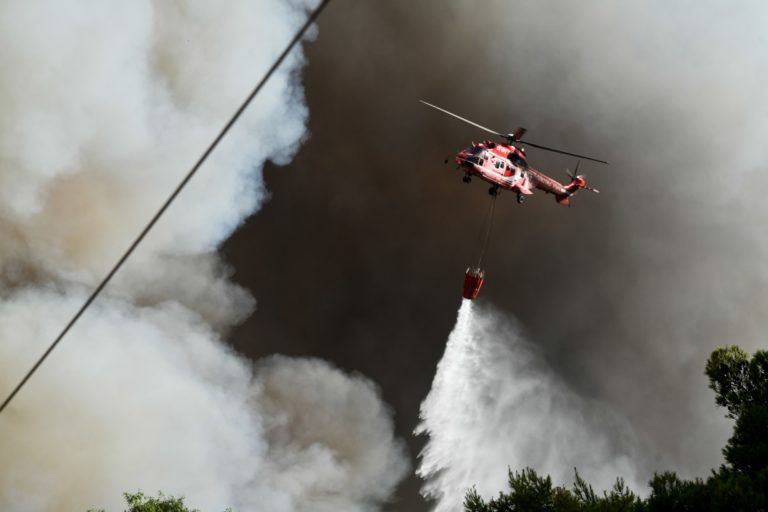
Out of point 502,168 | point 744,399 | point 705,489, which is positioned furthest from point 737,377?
point 502,168

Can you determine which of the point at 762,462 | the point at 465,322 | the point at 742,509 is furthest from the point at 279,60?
the point at 465,322

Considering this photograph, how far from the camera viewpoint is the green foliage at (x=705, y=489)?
26.5 metres

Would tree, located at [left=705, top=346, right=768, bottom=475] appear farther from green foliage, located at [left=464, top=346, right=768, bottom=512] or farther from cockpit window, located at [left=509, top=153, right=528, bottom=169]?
cockpit window, located at [left=509, top=153, right=528, bottom=169]

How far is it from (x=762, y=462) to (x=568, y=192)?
3109cm

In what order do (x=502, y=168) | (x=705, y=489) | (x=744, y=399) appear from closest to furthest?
(x=705, y=489) → (x=744, y=399) → (x=502, y=168)

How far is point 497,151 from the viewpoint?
48875mm

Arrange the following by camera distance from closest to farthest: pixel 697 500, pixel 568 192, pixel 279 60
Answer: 1. pixel 279 60
2. pixel 697 500
3. pixel 568 192

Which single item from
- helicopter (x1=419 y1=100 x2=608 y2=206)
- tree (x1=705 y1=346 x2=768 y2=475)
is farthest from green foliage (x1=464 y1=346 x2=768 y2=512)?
helicopter (x1=419 y1=100 x2=608 y2=206)

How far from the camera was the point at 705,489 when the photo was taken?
2755 cm

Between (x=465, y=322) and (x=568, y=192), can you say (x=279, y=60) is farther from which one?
(x=465, y=322)

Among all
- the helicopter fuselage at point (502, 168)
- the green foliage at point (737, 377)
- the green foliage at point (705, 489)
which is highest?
the helicopter fuselage at point (502, 168)

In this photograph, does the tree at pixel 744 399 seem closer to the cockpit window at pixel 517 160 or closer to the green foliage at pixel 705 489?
the green foliage at pixel 705 489

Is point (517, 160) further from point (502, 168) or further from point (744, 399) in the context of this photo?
point (744, 399)

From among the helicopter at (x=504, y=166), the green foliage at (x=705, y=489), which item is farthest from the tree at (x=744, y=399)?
the helicopter at (x=504, y=166)
